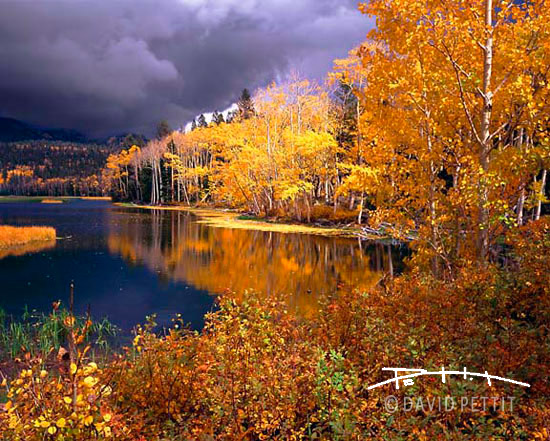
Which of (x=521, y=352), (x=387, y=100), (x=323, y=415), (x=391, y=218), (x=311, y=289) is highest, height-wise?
(x=387, y=100)

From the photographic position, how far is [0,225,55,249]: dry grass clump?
89.0 ft

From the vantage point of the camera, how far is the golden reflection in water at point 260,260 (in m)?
16.7

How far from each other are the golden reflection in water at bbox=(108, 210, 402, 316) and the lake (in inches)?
2.1

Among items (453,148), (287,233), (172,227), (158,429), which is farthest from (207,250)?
(158,429)

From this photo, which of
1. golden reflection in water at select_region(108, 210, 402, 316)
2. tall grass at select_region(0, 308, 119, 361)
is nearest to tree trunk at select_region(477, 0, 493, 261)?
golden reflection in water at select_region(108, 210, 402, 316)

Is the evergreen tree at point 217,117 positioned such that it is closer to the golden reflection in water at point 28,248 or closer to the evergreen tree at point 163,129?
the evergreen tree at point 163,129

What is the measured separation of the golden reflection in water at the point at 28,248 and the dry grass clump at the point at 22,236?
61cm

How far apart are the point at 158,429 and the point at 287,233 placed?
29.4 metres

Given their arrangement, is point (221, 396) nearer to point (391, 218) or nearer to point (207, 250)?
point (391, 218)

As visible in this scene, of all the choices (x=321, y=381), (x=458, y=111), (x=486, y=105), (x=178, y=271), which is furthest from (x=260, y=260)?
(x=321, y=381)

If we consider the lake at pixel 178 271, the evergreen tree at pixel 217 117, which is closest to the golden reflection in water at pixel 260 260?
the lake at pixel 178 271

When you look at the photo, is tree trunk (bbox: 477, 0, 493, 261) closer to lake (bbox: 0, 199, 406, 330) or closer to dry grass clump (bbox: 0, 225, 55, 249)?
lake (bbox: 0, 199, 406, 330)

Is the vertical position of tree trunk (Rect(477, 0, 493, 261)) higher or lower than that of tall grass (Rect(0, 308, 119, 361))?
higher

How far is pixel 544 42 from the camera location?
8.14m
